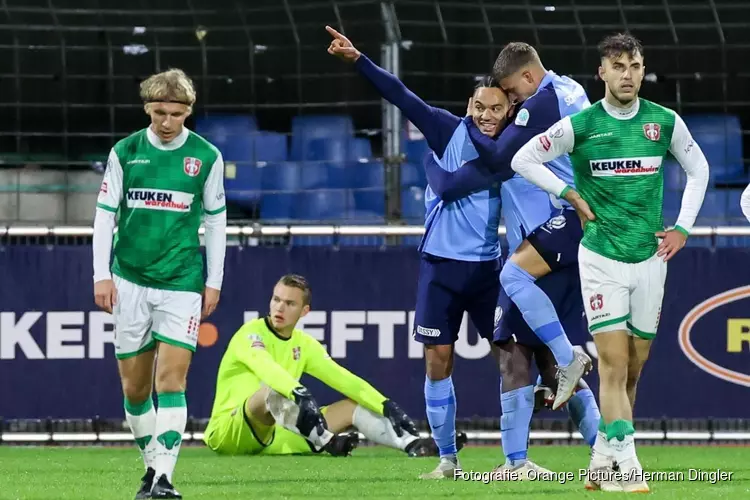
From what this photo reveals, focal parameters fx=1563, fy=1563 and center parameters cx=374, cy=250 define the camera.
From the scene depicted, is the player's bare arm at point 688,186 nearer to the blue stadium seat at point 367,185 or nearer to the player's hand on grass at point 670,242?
the player's hand on grass at point 670,242

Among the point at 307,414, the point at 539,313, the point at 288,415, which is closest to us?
the point at 539,313

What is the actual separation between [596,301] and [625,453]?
69 cm

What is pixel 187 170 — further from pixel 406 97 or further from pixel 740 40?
pixel 740 40

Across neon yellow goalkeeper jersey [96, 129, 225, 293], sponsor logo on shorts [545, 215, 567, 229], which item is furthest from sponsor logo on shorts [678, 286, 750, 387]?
neon yellow goalkeeper jersey [96, 129, 225, 293]

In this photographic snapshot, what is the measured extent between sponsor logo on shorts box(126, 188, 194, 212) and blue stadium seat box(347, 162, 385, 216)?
4.48 metres

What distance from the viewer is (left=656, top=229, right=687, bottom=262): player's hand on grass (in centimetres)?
695

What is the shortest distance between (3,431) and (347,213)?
293cm

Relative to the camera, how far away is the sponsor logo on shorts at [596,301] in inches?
275

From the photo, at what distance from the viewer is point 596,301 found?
7008 mm

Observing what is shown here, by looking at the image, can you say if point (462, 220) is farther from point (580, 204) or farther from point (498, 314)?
point (580, 204)

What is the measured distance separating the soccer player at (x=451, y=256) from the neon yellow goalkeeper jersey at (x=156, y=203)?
1.41 meters

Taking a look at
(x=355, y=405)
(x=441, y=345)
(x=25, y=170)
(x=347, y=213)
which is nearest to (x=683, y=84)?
(x=347, y=213)

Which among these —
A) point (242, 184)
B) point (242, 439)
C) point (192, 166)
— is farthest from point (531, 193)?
point (242, 184)

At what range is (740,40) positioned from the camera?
37.7 ft
